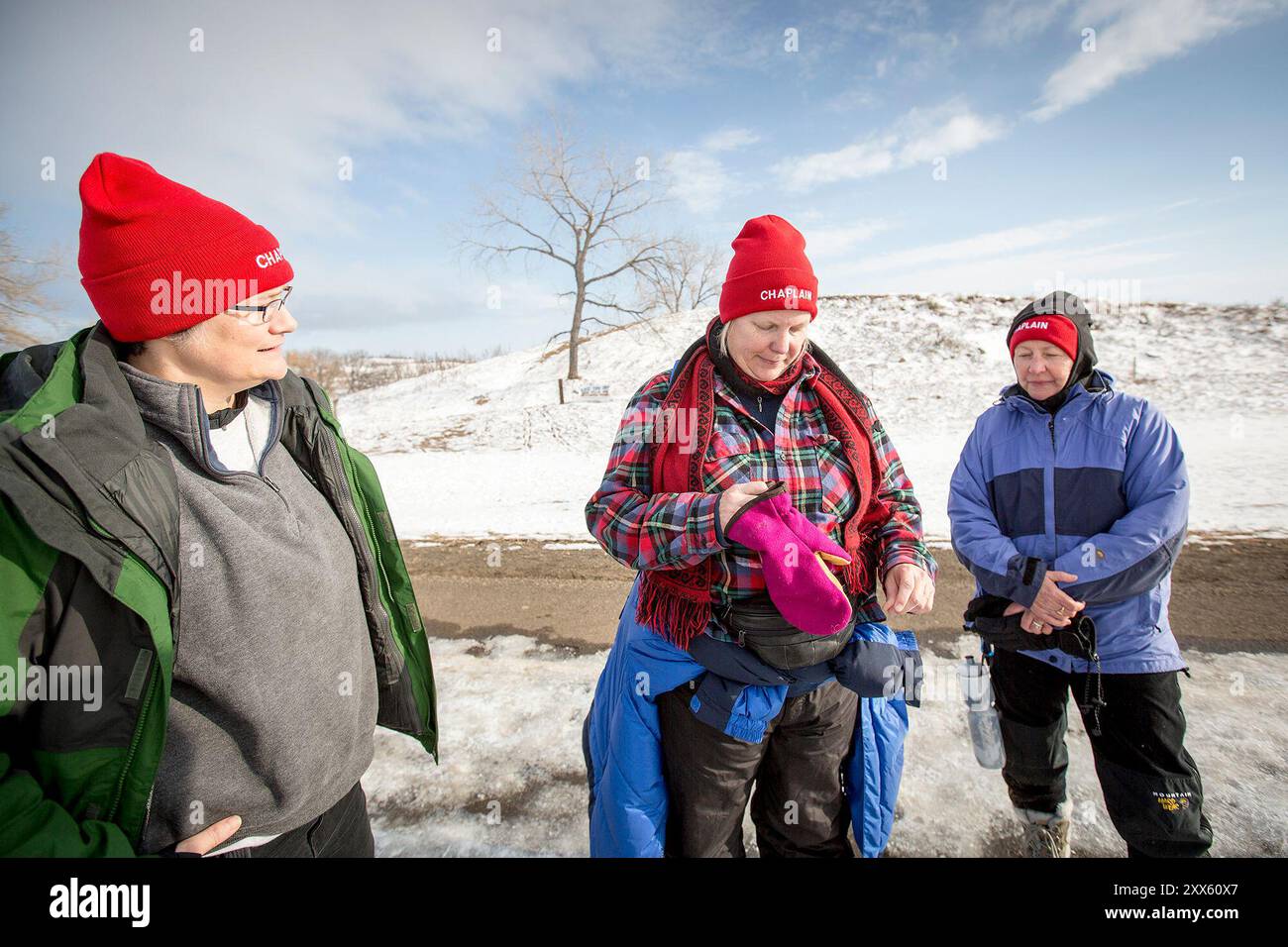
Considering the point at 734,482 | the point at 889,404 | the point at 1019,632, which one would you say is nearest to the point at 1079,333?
the point at 1019,632

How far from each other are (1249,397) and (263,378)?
20150 mm

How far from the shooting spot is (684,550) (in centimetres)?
166

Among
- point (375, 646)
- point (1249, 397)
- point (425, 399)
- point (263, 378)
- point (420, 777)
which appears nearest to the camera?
point (263, 378)

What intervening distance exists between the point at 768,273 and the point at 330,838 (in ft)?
6.88

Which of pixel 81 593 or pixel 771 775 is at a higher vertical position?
pixel 81 593

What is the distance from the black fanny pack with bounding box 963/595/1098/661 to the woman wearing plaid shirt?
0.71 metres

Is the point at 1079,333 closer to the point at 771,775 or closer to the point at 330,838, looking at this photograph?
the point at 771,775

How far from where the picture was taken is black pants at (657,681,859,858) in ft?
6.09

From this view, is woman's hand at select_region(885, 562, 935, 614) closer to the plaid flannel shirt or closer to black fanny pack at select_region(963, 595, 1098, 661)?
the plaid flannel shirt

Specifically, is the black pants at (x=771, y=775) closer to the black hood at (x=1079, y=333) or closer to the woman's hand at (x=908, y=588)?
the woman's hand at (x=908, y=588)

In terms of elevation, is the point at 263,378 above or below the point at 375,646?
above

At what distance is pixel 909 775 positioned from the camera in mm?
2930
